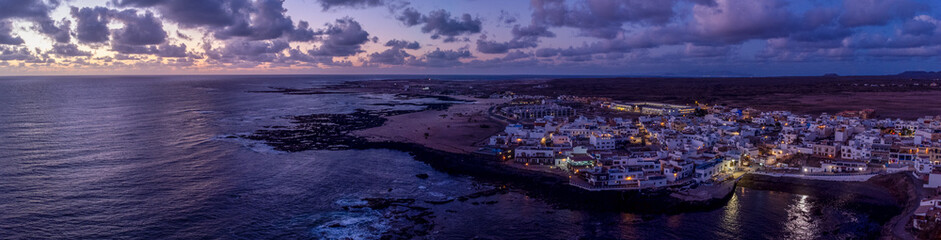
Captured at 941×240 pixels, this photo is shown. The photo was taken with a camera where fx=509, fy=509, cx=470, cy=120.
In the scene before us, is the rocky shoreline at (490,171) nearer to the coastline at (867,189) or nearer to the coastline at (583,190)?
the coastline at (583,190)

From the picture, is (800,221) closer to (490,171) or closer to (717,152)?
(717,152)

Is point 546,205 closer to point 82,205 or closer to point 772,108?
point 82,205

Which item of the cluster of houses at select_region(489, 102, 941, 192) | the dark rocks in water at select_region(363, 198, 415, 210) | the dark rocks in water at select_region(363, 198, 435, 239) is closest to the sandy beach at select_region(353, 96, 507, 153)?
the cluster of houses at select_region(489, 102, 941, 192)

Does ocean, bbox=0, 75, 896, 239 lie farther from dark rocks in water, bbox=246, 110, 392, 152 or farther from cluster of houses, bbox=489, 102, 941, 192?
cluster of houses, bbox=489, 102, 941, 192

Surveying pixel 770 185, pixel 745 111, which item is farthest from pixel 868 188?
pixel 745 111

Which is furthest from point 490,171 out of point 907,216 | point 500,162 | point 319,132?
point 319,132

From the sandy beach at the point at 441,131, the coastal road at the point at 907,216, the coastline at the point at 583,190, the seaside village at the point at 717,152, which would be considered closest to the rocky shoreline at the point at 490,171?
the coastline at the point at 583,190
